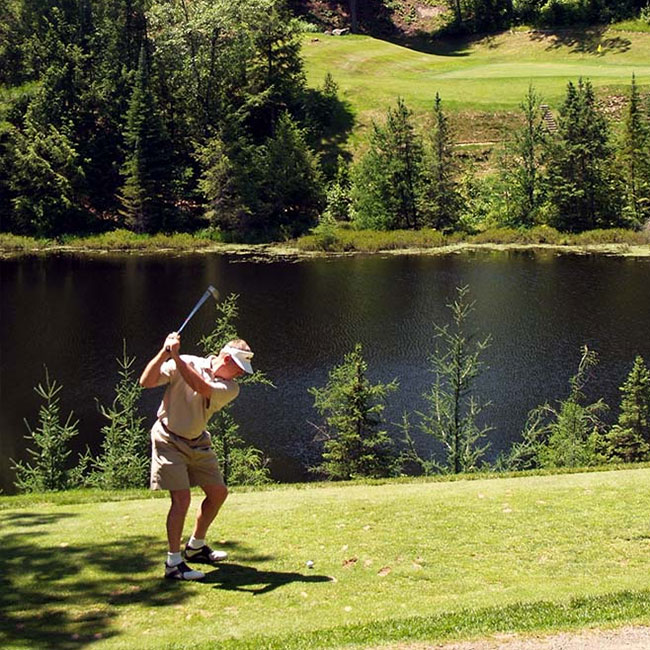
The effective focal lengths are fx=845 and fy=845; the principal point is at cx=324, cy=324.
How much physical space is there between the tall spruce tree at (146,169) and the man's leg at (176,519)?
58.9 m

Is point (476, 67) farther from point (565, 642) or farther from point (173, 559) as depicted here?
point (565, 642)

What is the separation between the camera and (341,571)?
948cm

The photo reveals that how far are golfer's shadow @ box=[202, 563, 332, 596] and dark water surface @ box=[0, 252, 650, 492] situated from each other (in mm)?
14790

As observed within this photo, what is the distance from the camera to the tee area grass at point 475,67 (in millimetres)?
73750

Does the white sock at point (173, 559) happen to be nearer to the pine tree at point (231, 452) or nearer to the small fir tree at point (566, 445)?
the pine tree at point (231, 452)

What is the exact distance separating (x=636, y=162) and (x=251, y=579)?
197ft

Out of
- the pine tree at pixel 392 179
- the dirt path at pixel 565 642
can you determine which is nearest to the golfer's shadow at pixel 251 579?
the dirt path at pixel 565 642

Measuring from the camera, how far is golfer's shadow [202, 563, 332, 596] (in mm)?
9102

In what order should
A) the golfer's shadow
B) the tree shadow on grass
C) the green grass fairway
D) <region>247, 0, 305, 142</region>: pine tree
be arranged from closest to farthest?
the tree shadow on grass → the golfer's shadow → <region>247, 0, 305, 142</region>: pine tree → the green grass fairway

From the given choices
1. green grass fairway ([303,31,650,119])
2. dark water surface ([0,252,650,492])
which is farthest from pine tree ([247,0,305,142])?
dark water surface ([0,252,650,492])

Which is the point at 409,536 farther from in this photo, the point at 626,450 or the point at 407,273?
the point at 407,273

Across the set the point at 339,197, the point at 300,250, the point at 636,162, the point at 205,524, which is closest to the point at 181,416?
the point at 205,524

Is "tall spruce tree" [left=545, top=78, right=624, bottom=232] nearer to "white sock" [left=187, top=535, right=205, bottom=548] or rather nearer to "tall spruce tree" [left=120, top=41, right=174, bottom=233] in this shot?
"tall spruce tree" [left=120, top=41, right=174, bottom=233]

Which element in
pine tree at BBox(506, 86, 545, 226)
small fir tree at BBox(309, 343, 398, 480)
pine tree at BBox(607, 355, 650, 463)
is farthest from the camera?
pine tree at BBox(506, 86, 545, 226)
